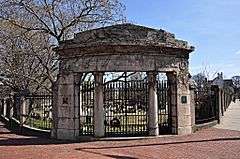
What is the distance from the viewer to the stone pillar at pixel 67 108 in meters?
18.5

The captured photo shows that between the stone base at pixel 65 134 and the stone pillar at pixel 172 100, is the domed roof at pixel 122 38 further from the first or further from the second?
the stone base at pixel 65 134

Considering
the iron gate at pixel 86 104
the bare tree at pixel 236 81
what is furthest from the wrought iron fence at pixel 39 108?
the bare tree at pixel 236 81

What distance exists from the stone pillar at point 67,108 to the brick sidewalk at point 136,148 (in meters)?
0.88

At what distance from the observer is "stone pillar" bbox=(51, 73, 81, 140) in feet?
60.6

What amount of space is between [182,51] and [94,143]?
243 inches

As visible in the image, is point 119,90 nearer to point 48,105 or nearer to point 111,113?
point 111,113

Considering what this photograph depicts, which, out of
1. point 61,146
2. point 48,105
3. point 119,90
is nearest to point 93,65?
point 119,90

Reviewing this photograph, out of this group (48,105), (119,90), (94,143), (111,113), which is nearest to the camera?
(94,143)

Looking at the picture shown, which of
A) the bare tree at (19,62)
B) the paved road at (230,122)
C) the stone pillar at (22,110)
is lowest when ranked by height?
the paved road at (230,122)

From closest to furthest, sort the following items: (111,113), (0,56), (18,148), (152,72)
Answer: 1. (18,148)
2. (152,72)
3. (111,113)
4. (0,56)

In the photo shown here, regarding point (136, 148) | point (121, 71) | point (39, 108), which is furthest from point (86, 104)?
point (39, 108)

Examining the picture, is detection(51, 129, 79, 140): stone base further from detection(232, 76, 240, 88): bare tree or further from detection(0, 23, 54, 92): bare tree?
detection(232, 76, 240, 88): bare tree

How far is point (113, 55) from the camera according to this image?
17.8 m

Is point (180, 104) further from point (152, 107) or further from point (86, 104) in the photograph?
point (86, 104)
